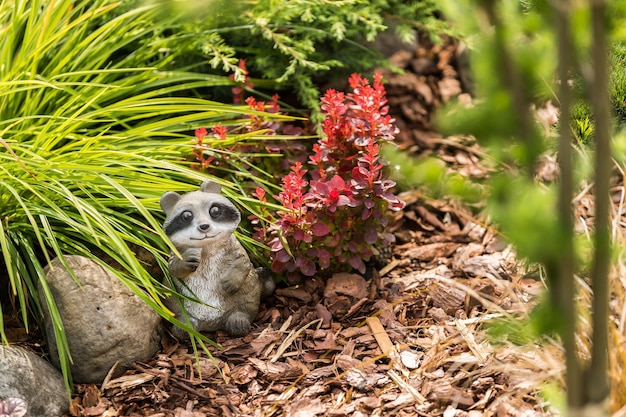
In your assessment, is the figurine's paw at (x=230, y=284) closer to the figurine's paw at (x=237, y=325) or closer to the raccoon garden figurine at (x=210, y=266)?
the raccoon garden figurine at (x=210, y=266)

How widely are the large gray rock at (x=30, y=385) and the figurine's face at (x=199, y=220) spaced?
0.70m

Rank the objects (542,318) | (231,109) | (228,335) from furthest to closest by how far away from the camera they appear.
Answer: (231,109), (228,335), (542,318)

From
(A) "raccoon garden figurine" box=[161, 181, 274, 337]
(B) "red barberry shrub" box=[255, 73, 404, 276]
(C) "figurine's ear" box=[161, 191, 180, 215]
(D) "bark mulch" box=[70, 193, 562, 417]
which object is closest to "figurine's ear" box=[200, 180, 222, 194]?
(A) "raccoon garden figurine" box=[161, 181, 274, 337]

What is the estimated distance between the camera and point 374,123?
3531mm

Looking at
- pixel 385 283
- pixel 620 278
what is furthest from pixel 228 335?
pixel 620 278

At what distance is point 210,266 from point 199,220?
28 centimetres

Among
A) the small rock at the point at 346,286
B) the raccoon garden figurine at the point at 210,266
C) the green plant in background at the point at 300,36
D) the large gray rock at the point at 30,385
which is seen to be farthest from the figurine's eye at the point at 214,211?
the green plant in background at the point at 300,36

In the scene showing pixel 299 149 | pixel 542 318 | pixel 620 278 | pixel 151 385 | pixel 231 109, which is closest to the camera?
pixel 542 318

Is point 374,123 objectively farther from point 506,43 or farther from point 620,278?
point 506,43

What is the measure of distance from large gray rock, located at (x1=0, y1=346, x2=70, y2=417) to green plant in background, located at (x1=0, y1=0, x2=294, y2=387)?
14cm

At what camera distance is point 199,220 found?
308 cm

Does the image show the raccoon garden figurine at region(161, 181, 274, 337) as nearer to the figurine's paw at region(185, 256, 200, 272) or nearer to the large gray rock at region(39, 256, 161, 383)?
the figurine's paw at region(185, 256, 200, 272)

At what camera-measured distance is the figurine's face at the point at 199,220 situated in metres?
3.08

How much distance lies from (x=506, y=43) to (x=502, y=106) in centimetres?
15
